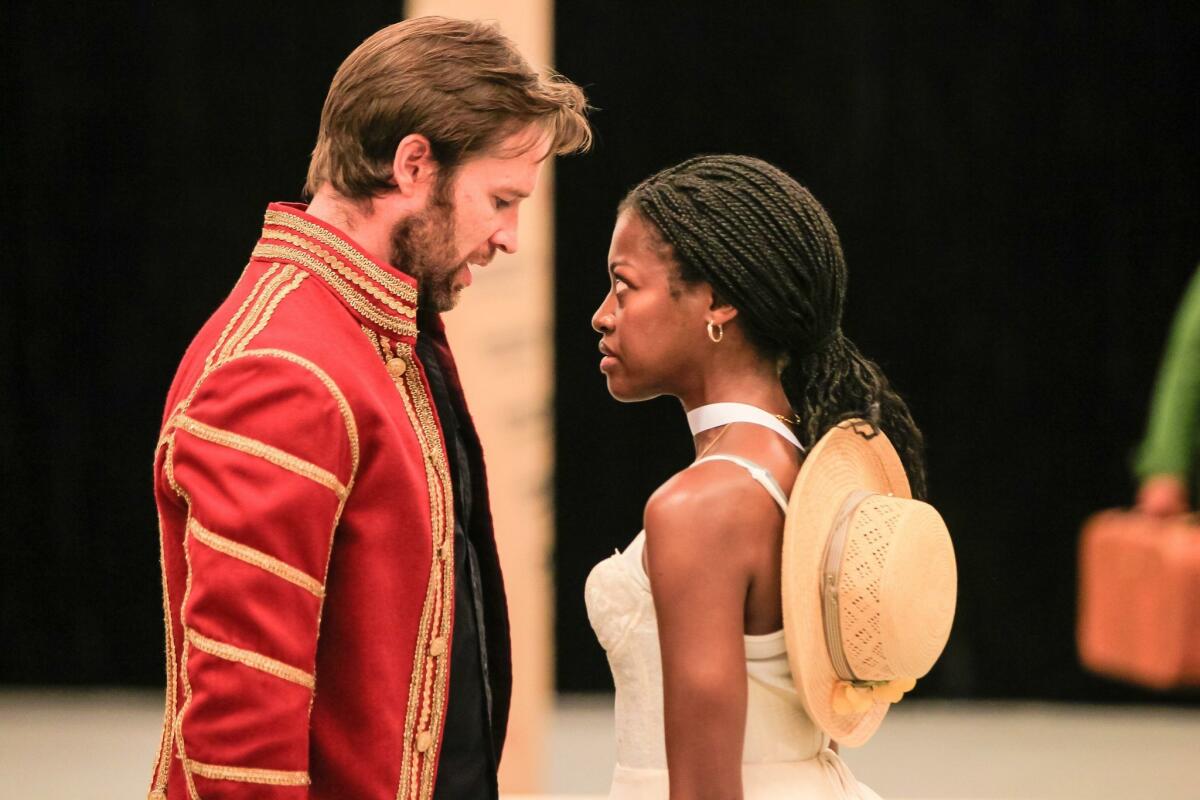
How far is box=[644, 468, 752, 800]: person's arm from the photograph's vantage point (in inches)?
78.0

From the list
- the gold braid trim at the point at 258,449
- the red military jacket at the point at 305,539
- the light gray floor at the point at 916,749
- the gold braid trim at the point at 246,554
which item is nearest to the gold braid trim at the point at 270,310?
the red military jacket at the point at 305,539

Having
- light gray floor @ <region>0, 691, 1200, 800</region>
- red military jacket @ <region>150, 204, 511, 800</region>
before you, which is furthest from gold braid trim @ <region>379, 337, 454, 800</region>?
light gray floor @ <region>0, 691, 1200, 800</region>

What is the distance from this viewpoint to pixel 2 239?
630cm

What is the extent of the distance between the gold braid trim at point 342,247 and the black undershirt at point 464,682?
0.22m

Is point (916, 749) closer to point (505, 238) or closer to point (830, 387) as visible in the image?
point (830, 387)

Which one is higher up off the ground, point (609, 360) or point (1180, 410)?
point (609, 360)

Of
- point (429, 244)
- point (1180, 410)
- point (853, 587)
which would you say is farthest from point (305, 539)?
point (1180, 410)

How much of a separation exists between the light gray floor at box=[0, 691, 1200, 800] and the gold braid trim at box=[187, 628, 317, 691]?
124 inches

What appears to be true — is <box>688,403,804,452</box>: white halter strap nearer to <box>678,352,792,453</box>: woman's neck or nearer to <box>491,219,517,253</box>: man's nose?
<box>678,352,792,453</box>: woman's neck

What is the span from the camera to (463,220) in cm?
212

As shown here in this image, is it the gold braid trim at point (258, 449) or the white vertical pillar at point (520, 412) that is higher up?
the gold braid trim at point (258, 449)

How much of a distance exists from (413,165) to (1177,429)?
3220mm

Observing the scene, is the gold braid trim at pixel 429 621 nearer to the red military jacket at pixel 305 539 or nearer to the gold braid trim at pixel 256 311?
the red military jacket at pixel 305 539

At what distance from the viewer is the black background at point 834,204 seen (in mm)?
6062
